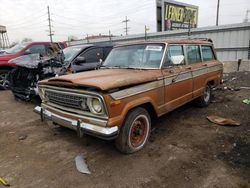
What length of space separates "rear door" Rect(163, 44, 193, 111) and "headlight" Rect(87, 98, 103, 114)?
5.22ft

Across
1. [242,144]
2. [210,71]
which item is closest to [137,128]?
[242,144]

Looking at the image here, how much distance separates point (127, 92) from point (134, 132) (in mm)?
806

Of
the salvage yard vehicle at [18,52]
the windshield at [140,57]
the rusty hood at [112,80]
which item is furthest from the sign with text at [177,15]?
the rusty hood at [112,80]

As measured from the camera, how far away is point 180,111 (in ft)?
19.7

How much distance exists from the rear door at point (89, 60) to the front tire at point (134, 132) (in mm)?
3438

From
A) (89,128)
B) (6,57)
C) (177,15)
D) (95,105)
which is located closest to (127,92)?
(95,105)

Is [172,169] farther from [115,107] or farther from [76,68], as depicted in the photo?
[76,68]

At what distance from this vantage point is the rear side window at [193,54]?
16.9 ft

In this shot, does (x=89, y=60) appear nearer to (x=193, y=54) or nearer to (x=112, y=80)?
(x=193, y=54)

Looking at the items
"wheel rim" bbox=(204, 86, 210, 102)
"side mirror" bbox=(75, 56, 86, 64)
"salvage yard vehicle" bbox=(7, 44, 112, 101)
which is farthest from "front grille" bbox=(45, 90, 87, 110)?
"wheel rim" bbox=(204, 86, 210, 102)

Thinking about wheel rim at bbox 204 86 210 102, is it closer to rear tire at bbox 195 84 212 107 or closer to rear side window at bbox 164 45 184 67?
rear tire at bbox 195 84 212 107

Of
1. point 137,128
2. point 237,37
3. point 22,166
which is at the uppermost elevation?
point 237,37

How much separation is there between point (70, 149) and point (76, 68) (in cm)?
325

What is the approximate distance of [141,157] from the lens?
359 cm
